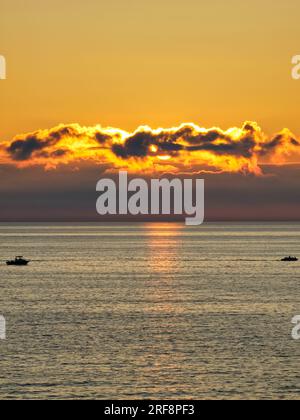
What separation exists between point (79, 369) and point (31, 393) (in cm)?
913

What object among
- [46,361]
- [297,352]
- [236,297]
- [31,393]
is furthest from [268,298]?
[31,393]

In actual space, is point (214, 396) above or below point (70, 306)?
below

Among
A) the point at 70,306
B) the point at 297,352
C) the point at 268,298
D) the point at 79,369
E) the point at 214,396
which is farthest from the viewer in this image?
the point at 268,298

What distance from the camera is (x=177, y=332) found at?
103500 mm

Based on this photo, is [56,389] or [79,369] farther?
[79,369]

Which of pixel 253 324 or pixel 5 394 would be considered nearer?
pixel 5 394

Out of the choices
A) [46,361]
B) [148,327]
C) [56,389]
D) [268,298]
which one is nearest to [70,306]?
[148,327]

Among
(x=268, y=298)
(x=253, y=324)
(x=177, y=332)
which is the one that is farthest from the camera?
(x=268, y=298)

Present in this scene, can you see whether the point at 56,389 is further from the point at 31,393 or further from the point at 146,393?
the point at 146,393

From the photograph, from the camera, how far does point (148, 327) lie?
356 ft

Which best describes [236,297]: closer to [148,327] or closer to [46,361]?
[148,327]

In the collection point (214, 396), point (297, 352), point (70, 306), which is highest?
point (70, 306)

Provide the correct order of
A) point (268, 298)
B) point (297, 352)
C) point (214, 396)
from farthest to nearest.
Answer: point (268, 298) → point (297, 352) → point (214, 396)

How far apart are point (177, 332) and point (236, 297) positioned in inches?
1830
